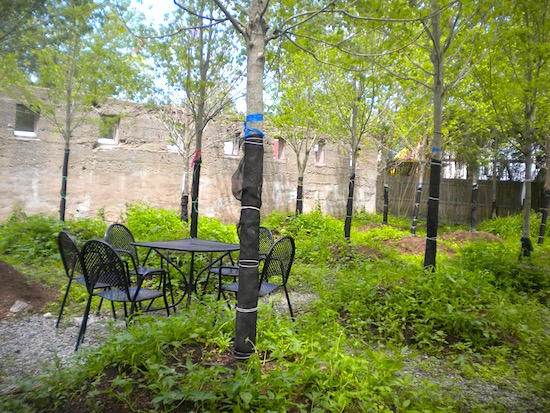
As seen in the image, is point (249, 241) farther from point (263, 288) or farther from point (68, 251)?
point (68, 251)

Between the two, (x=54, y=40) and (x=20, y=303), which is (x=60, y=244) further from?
(x=54, y=40)

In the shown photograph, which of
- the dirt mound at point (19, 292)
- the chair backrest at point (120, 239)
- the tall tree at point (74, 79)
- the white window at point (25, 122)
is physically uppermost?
the tall tree at point (74, 79)

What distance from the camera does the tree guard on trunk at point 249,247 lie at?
280 centimetres

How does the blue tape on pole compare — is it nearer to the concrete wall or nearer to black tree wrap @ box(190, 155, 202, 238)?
black tree wrap @ box(190, 155, 202, 238)

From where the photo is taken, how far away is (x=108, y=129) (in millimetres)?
10211

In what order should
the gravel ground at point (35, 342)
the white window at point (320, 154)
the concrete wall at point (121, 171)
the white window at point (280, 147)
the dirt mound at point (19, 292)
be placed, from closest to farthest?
the gravel ground at point (35, 342)
the dirt mound at point (19, 292)
the concrete wall at point (121, 171)
the white window at point (280, 147)
the white window at point (320, 154)

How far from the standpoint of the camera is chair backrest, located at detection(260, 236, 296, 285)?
399cm

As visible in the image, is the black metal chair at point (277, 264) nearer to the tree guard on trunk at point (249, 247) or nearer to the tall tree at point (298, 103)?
the tree guard on trunk at point (249, 247)

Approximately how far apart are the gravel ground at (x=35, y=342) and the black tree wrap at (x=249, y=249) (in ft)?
3.12

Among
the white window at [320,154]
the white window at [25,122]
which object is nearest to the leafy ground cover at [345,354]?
the white window at [25,122]

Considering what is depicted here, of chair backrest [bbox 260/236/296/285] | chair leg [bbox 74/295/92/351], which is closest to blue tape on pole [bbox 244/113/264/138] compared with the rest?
chair backrest [bbox 260/236/296/285]

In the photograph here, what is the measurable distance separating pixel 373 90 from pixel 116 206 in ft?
22.2

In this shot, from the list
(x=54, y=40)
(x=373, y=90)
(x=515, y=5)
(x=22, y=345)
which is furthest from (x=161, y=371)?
(x=373, y=90)

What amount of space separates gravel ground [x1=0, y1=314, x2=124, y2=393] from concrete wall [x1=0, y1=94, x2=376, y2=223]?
6015 mm
